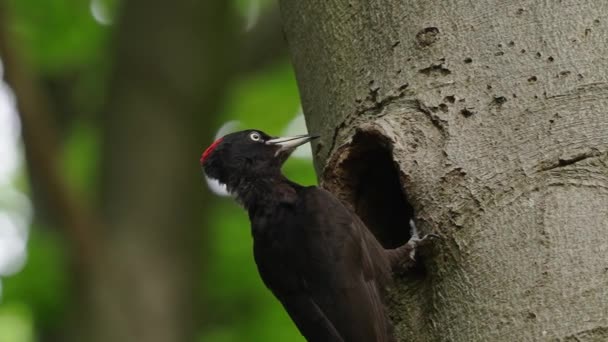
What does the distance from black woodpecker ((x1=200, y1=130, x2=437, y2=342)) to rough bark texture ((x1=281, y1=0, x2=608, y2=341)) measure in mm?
164

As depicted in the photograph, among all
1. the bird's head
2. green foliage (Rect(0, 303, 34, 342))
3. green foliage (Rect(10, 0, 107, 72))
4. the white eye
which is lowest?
green foliage (Rect(0, 303, 34, 342))

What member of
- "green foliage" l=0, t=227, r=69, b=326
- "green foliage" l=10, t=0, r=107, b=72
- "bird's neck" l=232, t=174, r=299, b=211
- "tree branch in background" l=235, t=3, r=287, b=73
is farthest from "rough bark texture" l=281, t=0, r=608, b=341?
"green foliage" l=10, t=0, r=107, b=72

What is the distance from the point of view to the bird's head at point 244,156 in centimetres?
473

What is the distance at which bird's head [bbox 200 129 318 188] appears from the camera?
4.73 meters

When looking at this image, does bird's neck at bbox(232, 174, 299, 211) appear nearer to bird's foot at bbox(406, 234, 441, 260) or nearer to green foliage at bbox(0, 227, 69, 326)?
bird's foot at bbox(406, 234, 441, 260)

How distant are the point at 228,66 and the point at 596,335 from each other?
4698mm

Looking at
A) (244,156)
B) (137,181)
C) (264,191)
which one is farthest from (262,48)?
(264,191)

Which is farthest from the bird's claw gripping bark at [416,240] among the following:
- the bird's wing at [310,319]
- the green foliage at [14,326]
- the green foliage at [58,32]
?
the green foliage at [58,32]

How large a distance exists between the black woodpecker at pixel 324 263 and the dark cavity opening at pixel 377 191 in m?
0.12

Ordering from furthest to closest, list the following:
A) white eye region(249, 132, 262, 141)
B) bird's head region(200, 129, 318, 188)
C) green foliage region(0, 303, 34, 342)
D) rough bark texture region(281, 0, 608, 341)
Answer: green foliage region(0, 303, 34, 342) → white eye region(249, 132, 262, 141) → bird's head region(200, 129, 318, 188) → rough bark texture region(281, 0, 608, 341)

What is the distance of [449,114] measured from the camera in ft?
10.9

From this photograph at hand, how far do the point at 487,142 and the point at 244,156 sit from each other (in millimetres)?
1806

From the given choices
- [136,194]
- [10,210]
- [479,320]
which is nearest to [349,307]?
[479,320]

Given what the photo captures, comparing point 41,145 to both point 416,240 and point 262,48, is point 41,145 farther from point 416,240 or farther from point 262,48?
point 262,48
